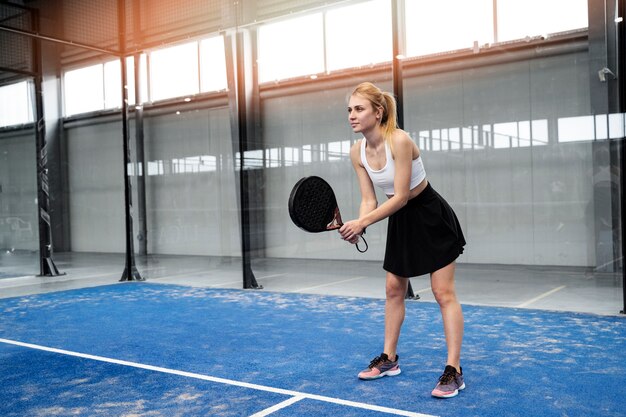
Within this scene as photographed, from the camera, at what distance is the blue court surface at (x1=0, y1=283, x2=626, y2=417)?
2.71 meters

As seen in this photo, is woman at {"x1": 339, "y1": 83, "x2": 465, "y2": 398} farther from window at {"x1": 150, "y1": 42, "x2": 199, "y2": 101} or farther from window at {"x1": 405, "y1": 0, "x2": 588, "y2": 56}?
window at {"x1": 150, "y1": 42, "x2": 199, "y2": 101}

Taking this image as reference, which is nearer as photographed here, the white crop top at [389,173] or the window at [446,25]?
the white crop top at [389,173]

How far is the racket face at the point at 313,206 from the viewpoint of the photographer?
2795 millimetres

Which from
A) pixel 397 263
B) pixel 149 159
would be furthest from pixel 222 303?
pixel 149 159

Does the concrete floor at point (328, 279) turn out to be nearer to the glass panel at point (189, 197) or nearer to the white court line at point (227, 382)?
the glass panel at point (189, 197)

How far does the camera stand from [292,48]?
8805 mm

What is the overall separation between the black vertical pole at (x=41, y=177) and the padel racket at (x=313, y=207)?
698 cm

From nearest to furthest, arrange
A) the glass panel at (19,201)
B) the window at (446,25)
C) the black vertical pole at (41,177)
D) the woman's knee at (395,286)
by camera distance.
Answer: the woman's knee at (395,286) → the window at (446,25) → the black vertical pole at (41,177) → the glass panel at (19,201)

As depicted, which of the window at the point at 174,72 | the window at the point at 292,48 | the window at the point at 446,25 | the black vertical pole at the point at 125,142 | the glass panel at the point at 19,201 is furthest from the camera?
the window at the point at 174,72

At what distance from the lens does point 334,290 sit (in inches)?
257

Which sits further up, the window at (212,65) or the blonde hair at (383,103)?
the window at (212,65)

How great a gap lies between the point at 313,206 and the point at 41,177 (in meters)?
7.05

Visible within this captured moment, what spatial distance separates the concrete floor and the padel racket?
2956mm

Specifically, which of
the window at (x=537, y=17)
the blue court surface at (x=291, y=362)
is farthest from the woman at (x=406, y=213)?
the window at (x=537, y=17)
